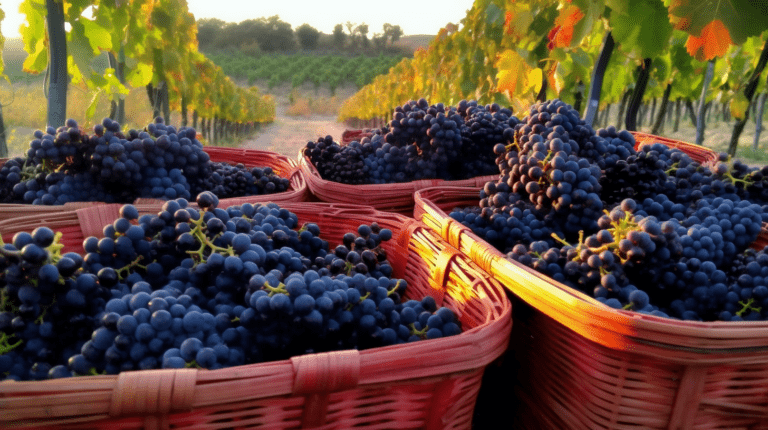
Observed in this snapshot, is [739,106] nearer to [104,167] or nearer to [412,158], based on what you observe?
[412,158]

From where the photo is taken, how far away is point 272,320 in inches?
34.0

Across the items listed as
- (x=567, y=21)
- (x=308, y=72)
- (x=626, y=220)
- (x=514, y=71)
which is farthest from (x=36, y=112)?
(x=308, y=72)

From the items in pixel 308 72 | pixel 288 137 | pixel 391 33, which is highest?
pixel 391 33

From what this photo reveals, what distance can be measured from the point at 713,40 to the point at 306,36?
5582 centimetres

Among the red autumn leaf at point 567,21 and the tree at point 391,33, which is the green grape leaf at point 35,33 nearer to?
the red autumn leaf at point 567,21

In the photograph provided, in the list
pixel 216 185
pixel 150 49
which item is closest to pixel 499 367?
pixel 216 185

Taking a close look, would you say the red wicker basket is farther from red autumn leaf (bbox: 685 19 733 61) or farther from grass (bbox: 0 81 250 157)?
grass (bbox: 0 81 250 157)

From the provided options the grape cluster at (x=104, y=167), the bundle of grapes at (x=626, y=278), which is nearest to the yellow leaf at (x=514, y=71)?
the bundle of grapes at (x=626, y=278)

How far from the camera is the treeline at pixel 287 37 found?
50.5 metres

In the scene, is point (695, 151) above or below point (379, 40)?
below

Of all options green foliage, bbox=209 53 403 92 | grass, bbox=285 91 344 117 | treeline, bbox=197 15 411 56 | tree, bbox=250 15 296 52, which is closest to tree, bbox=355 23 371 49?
treeline, bbox=197 15 411 56

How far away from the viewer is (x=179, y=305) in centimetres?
83

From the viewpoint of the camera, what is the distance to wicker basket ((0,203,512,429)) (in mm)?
624

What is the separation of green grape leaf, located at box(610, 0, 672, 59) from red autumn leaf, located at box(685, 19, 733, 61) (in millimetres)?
466
